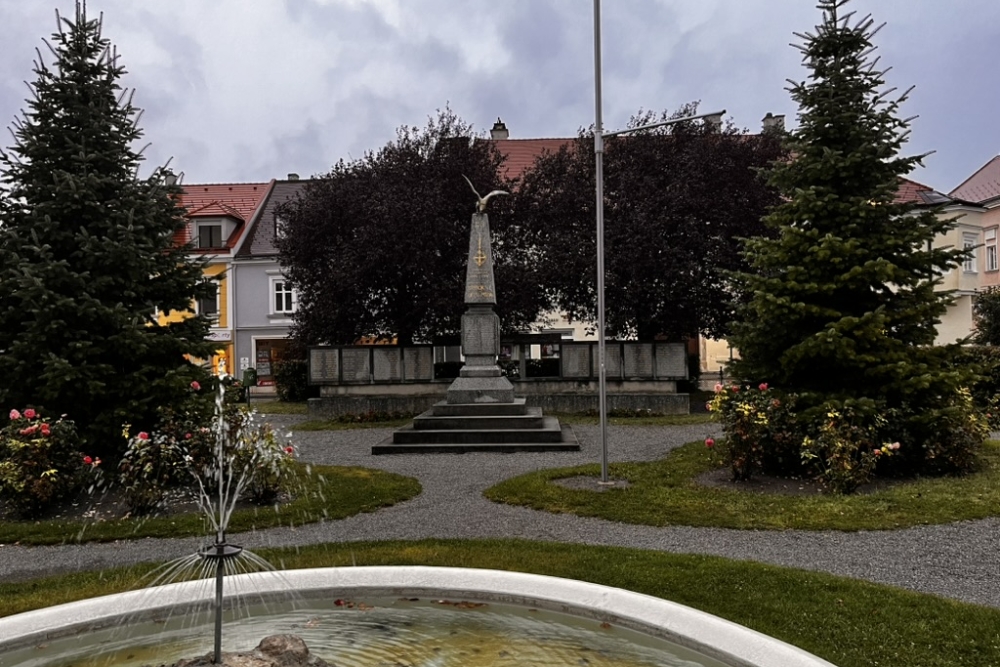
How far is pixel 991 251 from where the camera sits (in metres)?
36.4

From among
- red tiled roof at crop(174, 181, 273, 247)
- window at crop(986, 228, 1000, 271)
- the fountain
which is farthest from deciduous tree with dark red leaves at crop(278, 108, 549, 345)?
window at crop(986, 228, 1000, 271)

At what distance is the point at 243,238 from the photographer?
3606 centimetres

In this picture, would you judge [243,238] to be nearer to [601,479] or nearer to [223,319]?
[223,319]

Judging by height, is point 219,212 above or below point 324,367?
above

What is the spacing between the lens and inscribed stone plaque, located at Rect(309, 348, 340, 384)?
21.5m

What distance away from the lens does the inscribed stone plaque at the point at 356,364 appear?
21516 millimetres

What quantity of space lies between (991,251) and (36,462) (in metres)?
41.9

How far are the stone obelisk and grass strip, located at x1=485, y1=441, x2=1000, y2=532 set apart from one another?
5.05 m

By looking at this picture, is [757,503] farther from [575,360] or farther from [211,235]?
[211,235]

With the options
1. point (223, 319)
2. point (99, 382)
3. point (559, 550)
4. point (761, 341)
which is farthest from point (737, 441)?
point (223, 319)

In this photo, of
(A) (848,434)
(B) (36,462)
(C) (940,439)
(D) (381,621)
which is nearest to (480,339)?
(A) (848,434)

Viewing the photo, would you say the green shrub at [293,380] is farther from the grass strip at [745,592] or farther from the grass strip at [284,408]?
the grass strip at [745,592]

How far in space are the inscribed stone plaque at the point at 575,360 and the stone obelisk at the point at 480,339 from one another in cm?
543

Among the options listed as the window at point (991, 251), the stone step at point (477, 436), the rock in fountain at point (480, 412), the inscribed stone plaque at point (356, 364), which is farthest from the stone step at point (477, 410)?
the window at point (991, 251)
